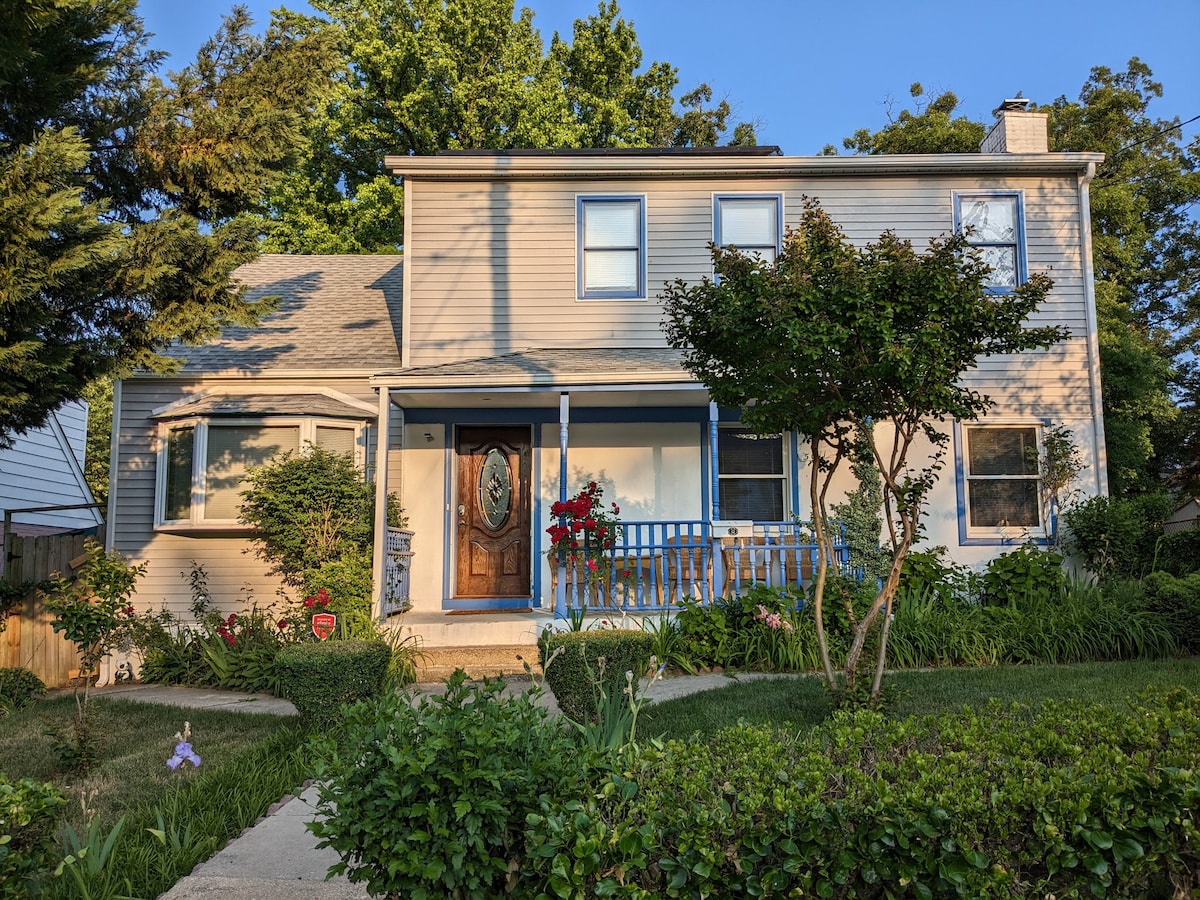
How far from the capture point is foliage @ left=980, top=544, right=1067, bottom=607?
9.55 metres

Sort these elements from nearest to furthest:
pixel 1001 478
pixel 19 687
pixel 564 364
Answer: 1. pixel 19 687
2. pixel 564 364
3. pixel 1001 478

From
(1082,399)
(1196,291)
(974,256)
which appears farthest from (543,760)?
(1196,291)

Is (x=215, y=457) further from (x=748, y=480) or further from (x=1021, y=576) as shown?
(x=1021, y=576)

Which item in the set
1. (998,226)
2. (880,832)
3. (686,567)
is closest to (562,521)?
(686,567)

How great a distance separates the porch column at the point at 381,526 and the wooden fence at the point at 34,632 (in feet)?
12.8

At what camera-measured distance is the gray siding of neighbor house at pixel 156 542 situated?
10.2m

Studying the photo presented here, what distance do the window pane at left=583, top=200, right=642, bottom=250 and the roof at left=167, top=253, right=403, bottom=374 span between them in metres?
3.01

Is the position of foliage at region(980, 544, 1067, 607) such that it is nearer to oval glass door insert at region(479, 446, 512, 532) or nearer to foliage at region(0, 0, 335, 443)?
oval glass door insert at region(479, 446, 512, 532)

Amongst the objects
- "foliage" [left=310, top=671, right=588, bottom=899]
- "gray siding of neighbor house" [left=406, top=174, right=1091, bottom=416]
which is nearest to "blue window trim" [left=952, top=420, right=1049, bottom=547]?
"gray siding of neighbor house" [left=406, top=174, right=1091, bottom=416]

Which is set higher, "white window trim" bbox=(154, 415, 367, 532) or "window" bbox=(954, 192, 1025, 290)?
"window" bbox=(954, 192, 1025, 290)

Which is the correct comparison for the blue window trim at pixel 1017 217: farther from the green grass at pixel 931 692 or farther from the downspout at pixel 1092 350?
the green grass at pixel 931 692

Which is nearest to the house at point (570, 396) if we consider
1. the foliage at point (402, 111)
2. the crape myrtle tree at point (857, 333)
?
the crape myrtle tree at point (857, 333)

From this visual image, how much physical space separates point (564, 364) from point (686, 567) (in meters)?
2.81

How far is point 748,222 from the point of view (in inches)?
441
